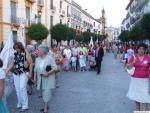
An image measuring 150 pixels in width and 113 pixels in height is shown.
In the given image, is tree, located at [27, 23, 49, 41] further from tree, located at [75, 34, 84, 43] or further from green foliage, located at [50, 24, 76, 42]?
tree, located at [75, 34, 84, 43]

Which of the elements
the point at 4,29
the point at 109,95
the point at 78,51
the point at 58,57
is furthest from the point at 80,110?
the point at 4,29

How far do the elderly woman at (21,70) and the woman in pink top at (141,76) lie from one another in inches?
105

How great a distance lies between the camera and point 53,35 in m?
49.4

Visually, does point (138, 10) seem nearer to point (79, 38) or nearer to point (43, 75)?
point (79, 38)

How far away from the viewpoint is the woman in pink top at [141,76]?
7.88 m

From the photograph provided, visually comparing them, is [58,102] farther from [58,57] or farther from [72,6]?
[72,6]

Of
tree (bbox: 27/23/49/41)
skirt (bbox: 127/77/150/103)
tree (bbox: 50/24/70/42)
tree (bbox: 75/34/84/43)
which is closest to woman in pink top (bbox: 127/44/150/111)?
skirt (bbox: 127/77/150/103)

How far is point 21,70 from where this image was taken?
941 centimetres

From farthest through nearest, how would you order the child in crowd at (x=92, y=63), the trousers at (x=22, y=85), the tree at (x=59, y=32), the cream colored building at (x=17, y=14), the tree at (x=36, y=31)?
the tree at (x=59, y=32)
the tree at (x=36, y=31)
the cream colored building at (x=17, y=14)
the child in crowd at (x=92, y=63)
the trousers at (x=22, y=85)

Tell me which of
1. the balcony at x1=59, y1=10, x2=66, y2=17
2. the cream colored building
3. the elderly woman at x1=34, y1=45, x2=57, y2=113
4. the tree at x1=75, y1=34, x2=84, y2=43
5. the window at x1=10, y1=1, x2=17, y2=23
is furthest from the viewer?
the tree at x1=75, y1=34, x2=84, y2=43

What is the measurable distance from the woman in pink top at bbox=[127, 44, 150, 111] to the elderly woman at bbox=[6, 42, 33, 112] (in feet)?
8.79

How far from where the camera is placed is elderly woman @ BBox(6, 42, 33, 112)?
9.37m

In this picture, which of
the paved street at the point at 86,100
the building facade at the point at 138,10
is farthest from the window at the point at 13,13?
the building facade at the point at 138,10

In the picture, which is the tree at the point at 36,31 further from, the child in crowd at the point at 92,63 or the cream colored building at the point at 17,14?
the child in crowd at the point at 92,63
